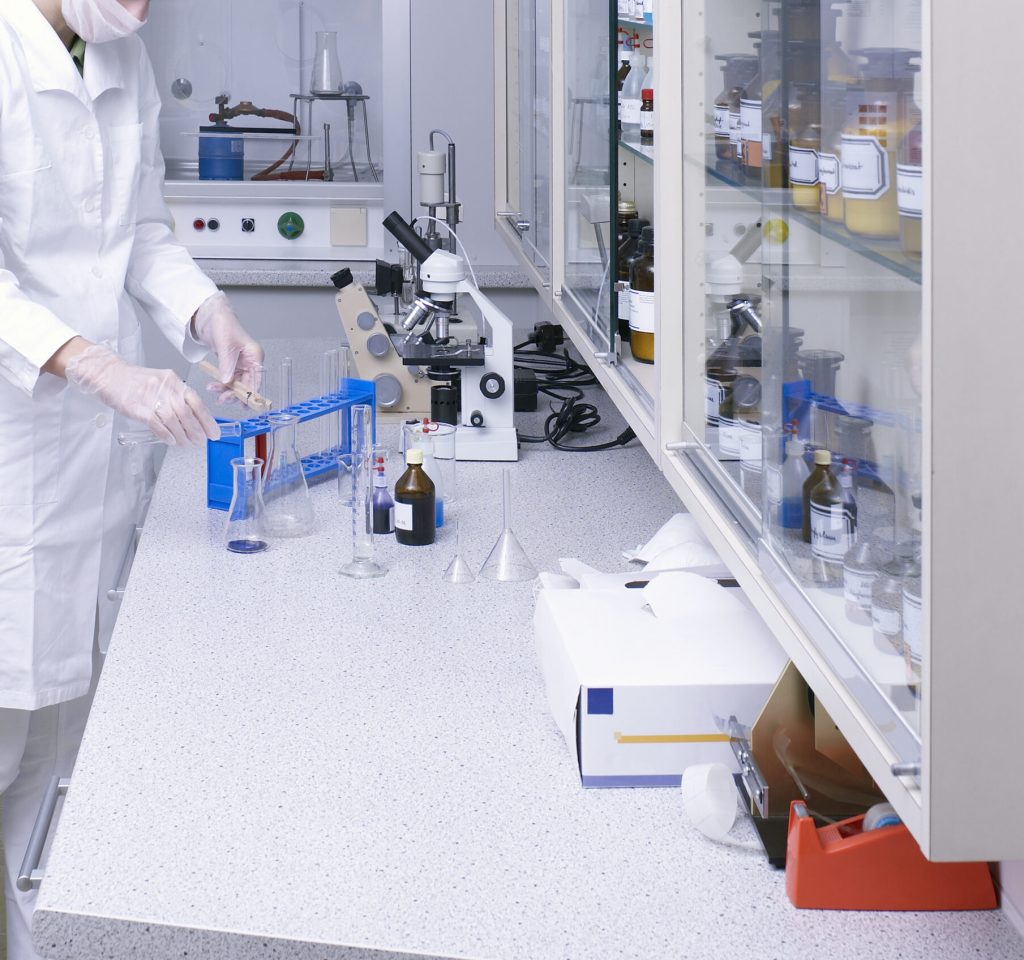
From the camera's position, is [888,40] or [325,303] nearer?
[888,40]

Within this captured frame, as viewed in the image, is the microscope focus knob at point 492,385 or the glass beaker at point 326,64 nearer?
the microscope focus knob at point 492,385

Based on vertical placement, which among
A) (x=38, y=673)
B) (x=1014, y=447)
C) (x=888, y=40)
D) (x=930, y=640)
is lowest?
(x=38, y=673)

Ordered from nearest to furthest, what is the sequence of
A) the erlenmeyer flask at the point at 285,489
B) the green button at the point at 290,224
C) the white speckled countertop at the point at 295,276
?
the erlenmeyer flask at the point at 285,489
the white speckled countertop at the point at 295,276
the green button at the point at 290,224

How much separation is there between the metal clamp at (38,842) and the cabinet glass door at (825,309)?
0.70 metres

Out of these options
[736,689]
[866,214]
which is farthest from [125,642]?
[866,214]

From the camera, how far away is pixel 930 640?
67cm

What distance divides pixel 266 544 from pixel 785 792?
3.07 feet

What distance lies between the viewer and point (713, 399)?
1.31m

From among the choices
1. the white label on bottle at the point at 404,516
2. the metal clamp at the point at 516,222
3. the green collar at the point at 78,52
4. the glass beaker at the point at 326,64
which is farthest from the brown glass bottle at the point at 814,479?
the glass beaker at the point at 326,64

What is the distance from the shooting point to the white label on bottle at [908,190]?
0.74 meters

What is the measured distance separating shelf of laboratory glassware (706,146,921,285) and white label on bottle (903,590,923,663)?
192 mm

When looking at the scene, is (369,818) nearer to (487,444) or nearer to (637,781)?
(637,781)

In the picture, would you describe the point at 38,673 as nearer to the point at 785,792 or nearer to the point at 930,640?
the point at 785,792

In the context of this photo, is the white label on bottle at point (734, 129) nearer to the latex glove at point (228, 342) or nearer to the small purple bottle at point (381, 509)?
the small purple bottle at point (381, 509)
